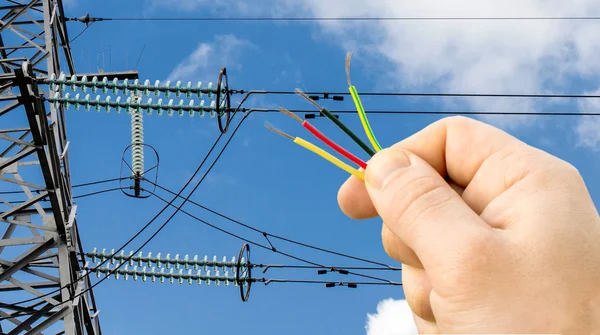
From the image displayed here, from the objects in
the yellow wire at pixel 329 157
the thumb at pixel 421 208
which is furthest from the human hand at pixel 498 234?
the yellow wire at pixel 329 157

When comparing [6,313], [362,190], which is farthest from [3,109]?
[362,190]

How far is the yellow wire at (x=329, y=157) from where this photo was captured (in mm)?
2455

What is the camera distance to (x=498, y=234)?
212 centimetres

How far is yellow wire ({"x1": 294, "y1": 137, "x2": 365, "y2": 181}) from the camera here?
246 centimetres

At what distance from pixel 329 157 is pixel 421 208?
1.34ft

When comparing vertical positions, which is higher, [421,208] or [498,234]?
[421,208]

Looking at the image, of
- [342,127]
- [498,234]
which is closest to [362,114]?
[342,127]

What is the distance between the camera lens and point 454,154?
2.55 m

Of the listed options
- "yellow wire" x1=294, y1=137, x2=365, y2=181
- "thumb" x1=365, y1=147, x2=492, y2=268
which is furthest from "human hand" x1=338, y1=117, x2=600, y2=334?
"yellow wire" x1=294, y1=137, x2=365, y2=181

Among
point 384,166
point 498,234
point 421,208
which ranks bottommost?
point 498,234

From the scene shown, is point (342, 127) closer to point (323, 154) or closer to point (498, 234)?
point (323, 154)

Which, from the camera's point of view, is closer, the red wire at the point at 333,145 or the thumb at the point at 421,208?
the thumb at the point at 421,208

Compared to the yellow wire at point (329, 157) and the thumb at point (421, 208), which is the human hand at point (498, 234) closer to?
the thumb at point (421, 208)

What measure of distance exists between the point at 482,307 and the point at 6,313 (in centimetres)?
A: 951
